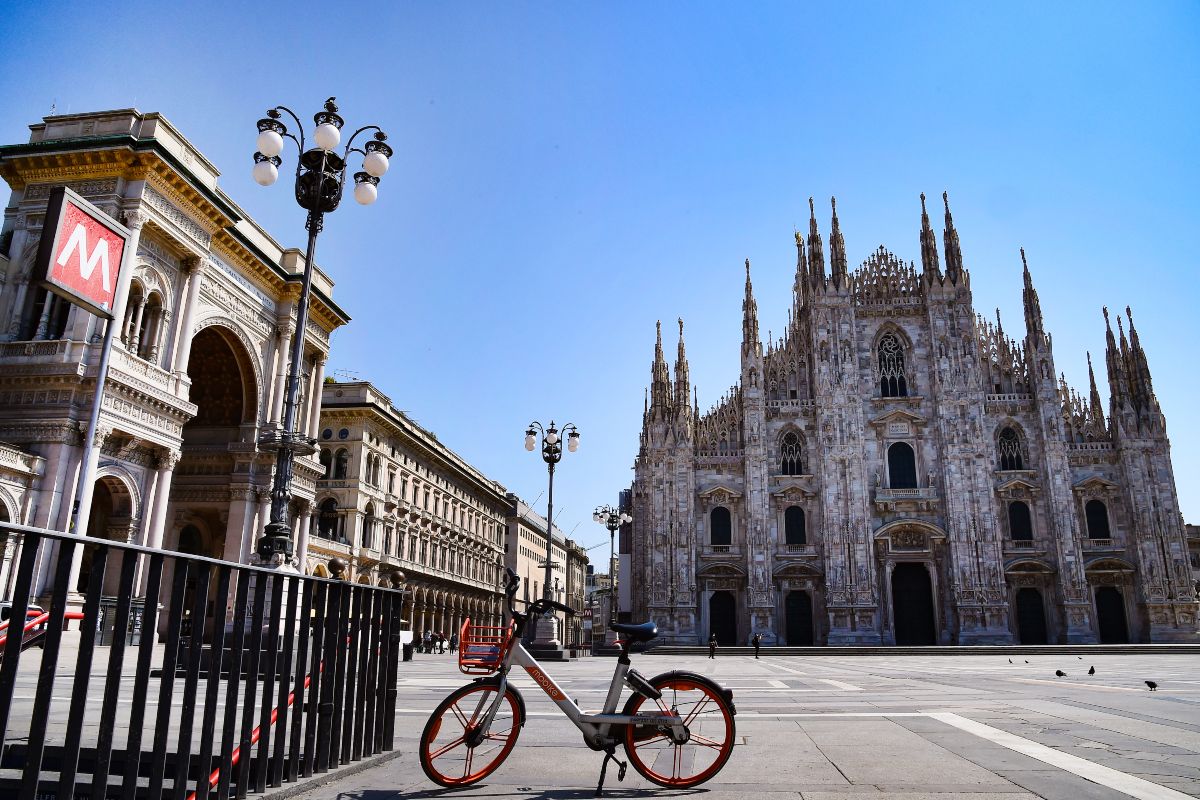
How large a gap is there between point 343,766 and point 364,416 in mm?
38803

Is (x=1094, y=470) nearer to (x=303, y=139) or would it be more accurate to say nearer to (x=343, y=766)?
(x=303, y=139)

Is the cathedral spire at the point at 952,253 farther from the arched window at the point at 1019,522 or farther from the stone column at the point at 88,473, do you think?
the stone column at the point at 88,473

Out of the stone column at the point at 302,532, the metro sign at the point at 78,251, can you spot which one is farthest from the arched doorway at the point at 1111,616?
the metro sign at the point at 78,251

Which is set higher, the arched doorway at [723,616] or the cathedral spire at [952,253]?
the cathedral spire at [952,253]

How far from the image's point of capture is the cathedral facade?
42.4m

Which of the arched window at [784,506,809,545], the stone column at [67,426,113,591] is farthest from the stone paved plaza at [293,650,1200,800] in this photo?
the arched window at [784,506,809,545]

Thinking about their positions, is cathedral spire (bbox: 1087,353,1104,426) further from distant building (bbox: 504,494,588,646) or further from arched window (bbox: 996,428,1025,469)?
distant building (bbox: 504,494,588,646)

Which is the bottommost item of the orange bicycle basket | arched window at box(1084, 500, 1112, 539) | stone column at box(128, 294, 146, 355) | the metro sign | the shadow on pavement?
the shadow on pavement

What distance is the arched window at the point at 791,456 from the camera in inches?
1820

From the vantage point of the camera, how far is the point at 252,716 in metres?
4.50

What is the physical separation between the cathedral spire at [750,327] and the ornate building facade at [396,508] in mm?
20469

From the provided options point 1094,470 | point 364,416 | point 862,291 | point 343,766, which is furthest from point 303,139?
point 1094,470

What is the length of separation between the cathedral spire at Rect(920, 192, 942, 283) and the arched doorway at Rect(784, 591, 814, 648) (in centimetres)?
2003

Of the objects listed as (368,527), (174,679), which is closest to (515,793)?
(174,679)
